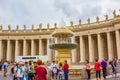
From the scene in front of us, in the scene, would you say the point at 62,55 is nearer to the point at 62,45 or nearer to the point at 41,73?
the point at 62,45

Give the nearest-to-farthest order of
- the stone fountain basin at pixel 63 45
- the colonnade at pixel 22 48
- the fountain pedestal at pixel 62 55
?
1. the stone fountain basin at pixel 63 45
2. the fountain pedestal at pixel 62 55
3. the colonnade at pixel 22 48

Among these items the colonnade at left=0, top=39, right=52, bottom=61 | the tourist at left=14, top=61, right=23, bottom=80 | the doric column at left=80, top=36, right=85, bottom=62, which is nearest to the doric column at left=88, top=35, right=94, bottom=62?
the doric column at left=80, top=36, right=85, bottom=62

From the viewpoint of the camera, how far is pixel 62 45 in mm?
30344

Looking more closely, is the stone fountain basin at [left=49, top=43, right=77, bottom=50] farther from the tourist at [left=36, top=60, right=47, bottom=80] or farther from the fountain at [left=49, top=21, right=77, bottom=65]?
the tourist at [left=36, top=60, right=47, bottom=80]

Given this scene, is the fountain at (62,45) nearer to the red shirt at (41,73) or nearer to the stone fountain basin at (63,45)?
the stone fountain basin at (63,45)

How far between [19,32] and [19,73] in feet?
193

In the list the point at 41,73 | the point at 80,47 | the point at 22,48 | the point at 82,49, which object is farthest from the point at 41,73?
the point at 22,48

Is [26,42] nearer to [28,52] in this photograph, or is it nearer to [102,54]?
[28,52]

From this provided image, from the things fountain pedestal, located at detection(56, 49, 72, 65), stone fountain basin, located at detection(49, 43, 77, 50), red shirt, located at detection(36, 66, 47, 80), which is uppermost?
stone fountain basin, located at detection(49, 43, 77, 50)

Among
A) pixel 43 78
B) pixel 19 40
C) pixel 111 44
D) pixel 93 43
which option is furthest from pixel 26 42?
pixel 43 78

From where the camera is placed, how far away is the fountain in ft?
99.9

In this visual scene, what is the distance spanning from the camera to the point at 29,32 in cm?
7525

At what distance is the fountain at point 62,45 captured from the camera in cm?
3044

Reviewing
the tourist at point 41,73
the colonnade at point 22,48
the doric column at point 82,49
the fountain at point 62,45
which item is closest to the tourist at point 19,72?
the tourist at point 41,73
